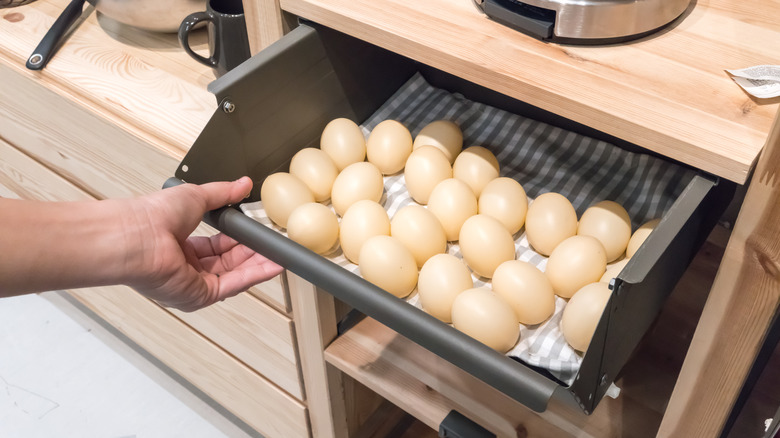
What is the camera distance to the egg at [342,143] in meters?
0.84

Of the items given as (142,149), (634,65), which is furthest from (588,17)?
(142,149)

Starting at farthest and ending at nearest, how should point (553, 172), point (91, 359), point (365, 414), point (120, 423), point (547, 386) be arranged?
point (91, 359) → point (120, 423) → point (365, 414) → point (553, 172) → point (547, 386)

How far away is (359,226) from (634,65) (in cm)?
30

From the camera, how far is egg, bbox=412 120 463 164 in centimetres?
87

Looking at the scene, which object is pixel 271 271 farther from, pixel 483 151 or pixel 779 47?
pixel 779 47

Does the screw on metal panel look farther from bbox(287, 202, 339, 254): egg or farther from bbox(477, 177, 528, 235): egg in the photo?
bbox(477, 177, 528, 235): egg

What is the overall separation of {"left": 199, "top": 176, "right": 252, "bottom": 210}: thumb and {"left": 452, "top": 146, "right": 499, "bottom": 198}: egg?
24 centimetres

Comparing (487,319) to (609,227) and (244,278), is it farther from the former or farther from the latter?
(244,278)

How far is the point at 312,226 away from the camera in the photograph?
2.38 feet

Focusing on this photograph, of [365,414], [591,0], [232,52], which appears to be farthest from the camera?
[365,414]

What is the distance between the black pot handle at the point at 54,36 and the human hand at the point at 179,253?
0.46 meters

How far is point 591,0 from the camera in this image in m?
0.64

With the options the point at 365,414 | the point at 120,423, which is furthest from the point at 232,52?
the point at 120,423

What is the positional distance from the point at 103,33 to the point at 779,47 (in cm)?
99
